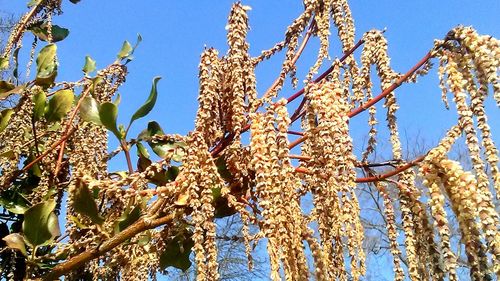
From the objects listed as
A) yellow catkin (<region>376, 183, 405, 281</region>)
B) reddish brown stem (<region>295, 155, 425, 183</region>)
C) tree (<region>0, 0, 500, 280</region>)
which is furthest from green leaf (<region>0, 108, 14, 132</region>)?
yellow catkin (<region>376, 183, 405, 281</region>)

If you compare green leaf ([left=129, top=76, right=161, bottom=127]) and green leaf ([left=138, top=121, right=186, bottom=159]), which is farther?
green leaf ([left=138, top=121, right=186, bottom=159])

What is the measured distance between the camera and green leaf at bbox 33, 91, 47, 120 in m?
1.60

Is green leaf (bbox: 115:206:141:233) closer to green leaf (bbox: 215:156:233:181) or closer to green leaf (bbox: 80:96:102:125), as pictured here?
green leaf (bbox: 215:156:233:181)

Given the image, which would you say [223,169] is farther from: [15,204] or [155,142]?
[15,204]

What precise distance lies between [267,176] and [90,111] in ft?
2.23

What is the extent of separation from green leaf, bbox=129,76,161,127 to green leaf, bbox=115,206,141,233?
1.05ft

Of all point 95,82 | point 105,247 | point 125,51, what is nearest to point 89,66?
point 125,51

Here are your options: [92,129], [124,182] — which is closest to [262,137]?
[124,182]

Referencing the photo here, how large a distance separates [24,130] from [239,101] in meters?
0.69

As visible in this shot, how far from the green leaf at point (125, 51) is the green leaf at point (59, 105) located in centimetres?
34

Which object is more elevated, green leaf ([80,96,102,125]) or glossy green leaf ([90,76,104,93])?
glossy green leaf ([90,76,104,93])

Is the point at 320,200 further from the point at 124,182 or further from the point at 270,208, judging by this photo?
the point at 124,182

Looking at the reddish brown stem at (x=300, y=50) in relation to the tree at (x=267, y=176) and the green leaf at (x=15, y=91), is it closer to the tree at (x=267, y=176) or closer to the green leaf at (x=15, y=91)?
the tree at (x=267, y=176)

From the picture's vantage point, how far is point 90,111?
1.48 metres
